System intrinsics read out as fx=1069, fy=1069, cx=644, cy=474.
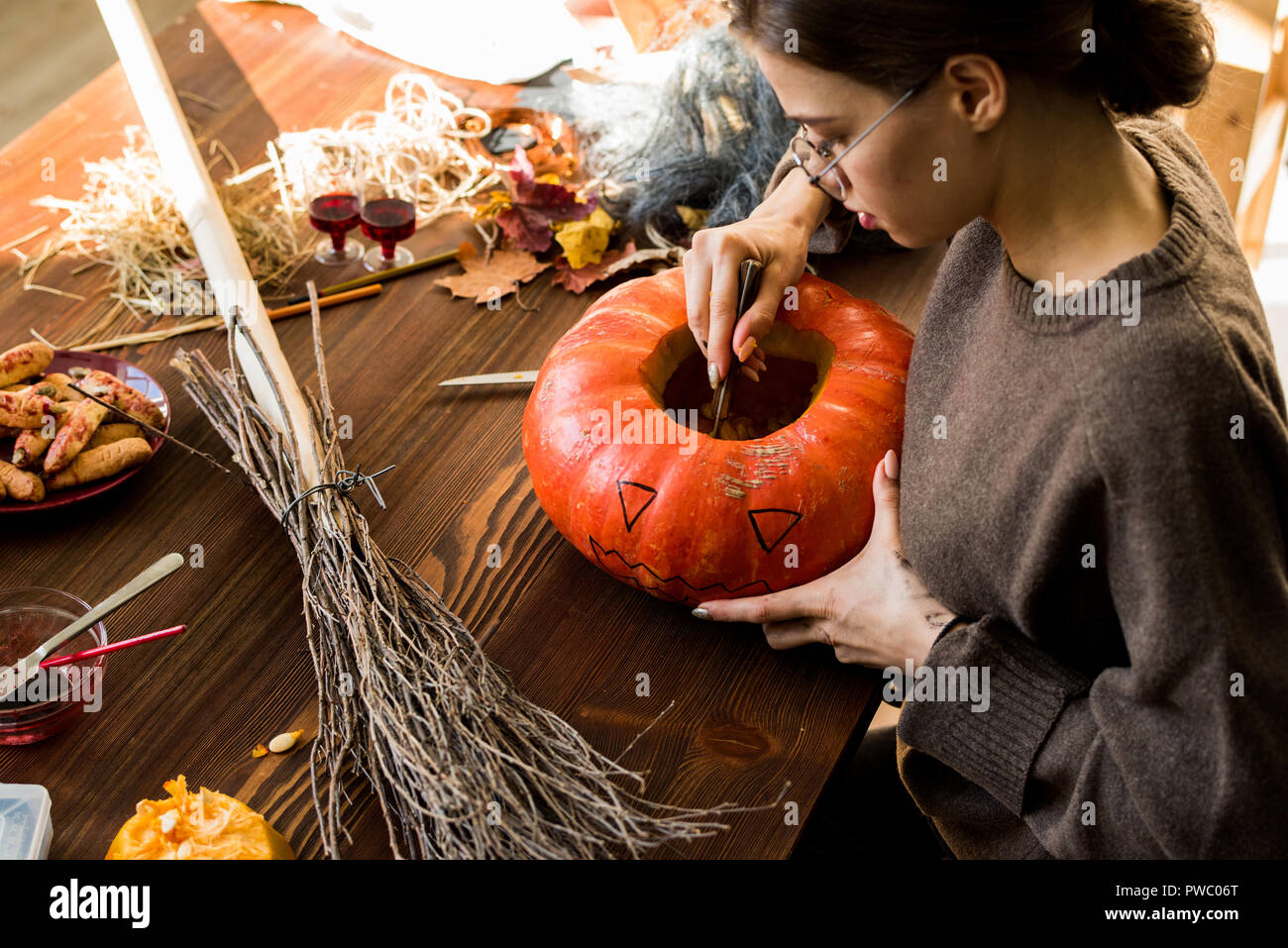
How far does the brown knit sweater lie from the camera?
91 centimetres

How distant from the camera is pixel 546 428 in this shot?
1304 mm

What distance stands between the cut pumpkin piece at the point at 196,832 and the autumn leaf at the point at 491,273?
91 centimetres

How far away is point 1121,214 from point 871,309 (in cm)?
42

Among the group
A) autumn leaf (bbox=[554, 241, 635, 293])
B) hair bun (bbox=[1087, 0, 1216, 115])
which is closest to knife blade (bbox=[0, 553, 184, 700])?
autumn leaf (bbox=[554, 241, 635, 293])

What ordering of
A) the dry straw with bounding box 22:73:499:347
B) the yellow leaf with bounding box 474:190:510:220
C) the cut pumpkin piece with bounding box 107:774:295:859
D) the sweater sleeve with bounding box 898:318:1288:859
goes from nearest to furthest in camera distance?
the sweater sleeve with bounding box 898:318:1288:859
the cut pumpkin piece with bounding box 107:774:295:859
the dry straw with bounding box 22:73:499:347
the yellow leaf with bounding box 474:190:510:220

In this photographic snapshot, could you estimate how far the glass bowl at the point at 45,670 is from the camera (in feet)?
3.74

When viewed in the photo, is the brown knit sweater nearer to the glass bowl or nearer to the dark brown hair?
the dark brown hair

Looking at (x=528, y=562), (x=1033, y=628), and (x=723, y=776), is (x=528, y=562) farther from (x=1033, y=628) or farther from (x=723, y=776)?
(x=1033, y=628)

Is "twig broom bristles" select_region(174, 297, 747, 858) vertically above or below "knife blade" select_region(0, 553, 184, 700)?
below

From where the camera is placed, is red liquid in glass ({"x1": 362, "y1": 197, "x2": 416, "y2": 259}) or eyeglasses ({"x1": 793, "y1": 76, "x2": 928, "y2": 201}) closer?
eyeglasses ({"x1": 793, "y1": 76, "x2": 928, "y2": 201})

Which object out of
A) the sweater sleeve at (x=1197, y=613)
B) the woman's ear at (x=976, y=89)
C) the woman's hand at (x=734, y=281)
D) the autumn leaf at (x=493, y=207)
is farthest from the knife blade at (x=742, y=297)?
the autumn leaf at (x=493, y=207)

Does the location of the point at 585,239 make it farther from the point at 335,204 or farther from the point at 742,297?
the point at 742,297

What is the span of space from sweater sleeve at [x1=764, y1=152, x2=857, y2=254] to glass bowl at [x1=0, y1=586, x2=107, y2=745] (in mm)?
1080

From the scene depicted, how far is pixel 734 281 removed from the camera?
4.31 feet
